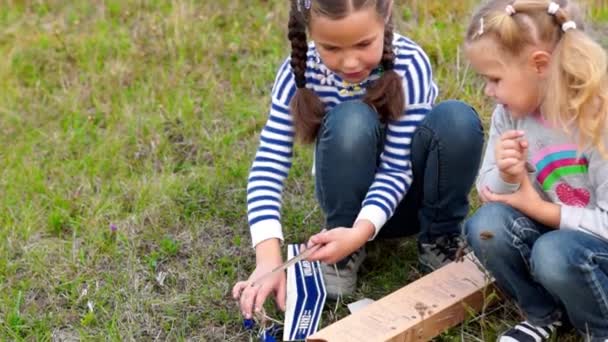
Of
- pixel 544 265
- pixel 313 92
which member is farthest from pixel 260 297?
pixel 544 265

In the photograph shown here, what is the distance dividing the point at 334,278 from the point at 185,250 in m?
0.54

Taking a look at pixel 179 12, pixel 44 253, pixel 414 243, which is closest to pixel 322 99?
pixel 414 243

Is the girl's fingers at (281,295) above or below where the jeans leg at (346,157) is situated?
below

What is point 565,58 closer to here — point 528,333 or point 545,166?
point 545,166

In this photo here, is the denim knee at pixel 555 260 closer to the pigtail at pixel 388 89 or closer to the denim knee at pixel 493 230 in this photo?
the denim knee at pixel 493 230

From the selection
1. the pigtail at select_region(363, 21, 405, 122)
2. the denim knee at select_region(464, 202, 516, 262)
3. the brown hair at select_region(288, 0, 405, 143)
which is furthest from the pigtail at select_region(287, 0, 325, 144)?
the denim knee at select_region(464, 202, 516, 262)

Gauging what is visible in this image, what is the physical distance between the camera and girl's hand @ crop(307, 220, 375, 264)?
2.25m

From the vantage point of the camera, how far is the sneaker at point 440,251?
99.4 inches

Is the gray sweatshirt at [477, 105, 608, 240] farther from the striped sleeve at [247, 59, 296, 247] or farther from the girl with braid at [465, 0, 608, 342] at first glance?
the striped sleeve at [247, 59, 296, 247]

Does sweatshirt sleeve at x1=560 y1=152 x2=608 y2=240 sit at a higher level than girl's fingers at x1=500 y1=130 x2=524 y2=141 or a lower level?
lower

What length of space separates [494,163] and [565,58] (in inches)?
14.6

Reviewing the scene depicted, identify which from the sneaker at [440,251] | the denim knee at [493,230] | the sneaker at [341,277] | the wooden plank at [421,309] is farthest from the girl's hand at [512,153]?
the sneaker at [341,277]

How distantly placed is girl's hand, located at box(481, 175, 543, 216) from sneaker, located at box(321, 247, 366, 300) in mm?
533

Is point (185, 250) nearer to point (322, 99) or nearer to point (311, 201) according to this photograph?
point (311, 201)
